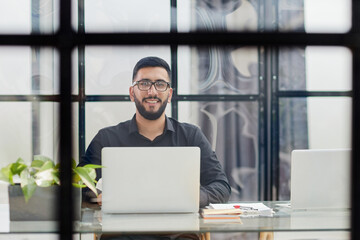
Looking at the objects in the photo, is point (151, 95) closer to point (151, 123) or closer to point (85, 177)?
point (151, 123)

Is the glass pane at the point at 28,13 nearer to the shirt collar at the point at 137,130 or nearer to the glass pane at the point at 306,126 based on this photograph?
the shirt collar at the point at 137,130

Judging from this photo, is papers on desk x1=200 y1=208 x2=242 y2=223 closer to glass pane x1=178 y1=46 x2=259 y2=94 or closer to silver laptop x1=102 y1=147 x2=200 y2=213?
silver laptop x1=102 y1=147 x2=200 y2=213

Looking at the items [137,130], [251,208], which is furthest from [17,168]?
[137,130]

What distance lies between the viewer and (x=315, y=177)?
1.96 m

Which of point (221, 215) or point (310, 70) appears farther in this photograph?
point (310, 70)

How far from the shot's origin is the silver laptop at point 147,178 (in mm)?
1827

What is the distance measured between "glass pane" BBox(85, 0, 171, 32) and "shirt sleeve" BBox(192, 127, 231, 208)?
3.43 ft

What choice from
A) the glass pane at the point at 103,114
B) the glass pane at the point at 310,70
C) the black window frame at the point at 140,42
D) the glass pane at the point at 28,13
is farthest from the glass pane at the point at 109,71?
the black window frame at the point at 140,42

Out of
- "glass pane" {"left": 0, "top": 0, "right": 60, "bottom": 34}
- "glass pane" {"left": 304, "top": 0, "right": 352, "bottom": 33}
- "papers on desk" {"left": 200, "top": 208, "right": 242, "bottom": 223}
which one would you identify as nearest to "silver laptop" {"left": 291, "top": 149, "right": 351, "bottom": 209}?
"papers on desk" {"left": 200, "top": 208, "right": 242, "bottom": 223}

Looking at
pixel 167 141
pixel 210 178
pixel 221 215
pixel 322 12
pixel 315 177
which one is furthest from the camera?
pixel 322 12

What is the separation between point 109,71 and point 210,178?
136cm

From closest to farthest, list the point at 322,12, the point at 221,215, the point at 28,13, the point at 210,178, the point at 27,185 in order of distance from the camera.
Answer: the point at 27,185 < the point at 221,215 < the point at 210,178 < the point at 28,13 < the point at 322,12

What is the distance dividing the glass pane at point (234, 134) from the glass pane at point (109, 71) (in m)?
0.49

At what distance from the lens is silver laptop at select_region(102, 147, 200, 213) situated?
183cm
